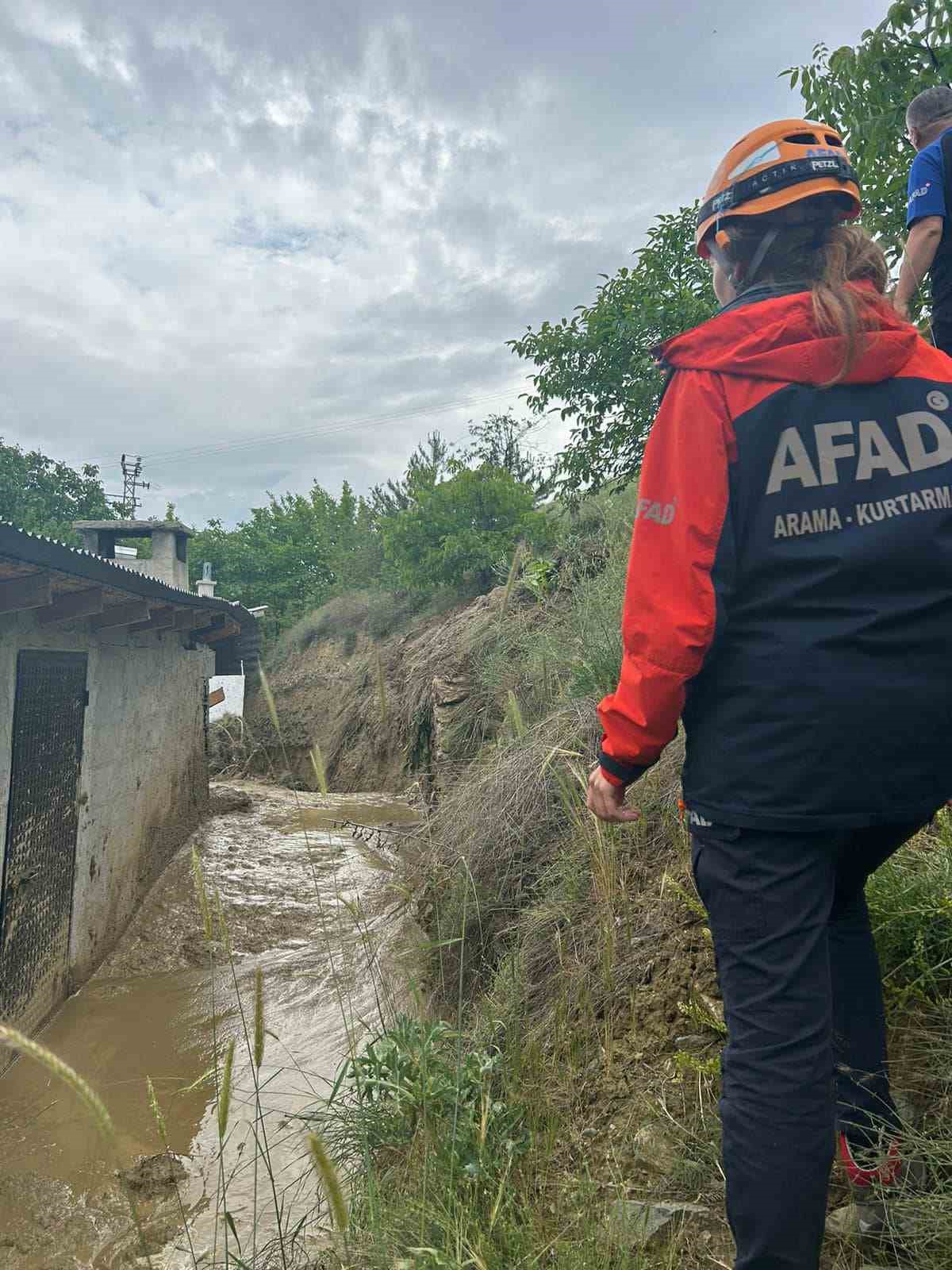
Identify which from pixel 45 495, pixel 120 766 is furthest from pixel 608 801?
pixel 45 495

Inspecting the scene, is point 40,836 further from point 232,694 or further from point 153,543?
point 232,694

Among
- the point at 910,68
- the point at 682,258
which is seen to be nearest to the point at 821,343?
the point at 910,68

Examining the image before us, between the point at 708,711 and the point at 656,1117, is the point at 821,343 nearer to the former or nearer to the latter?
the point at 708,711

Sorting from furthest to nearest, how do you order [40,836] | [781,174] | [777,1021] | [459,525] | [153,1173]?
1. [459,525]
2. [40,836]
3. [153,1173]
4. [781,174]
5. [777,1021]

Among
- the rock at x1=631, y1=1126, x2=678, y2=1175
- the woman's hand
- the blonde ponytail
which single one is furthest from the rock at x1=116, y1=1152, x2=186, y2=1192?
the blonde ponytail

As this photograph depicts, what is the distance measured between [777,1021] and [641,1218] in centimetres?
69

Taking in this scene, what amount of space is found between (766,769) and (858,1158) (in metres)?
0.85

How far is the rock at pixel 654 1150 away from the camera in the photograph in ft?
6.61

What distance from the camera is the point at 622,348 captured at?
6.24m

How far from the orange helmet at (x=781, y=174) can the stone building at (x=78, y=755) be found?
322cm

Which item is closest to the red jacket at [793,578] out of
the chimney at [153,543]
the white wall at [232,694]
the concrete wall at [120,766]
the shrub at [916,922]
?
the shrub at [916,922]

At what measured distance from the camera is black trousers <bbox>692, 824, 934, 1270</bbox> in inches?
51.3

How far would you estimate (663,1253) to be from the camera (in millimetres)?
1745

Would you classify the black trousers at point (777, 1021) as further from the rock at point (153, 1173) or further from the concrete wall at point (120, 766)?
the concrete wall at point (120, 766)
